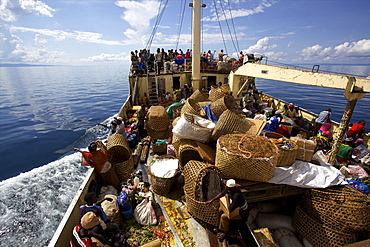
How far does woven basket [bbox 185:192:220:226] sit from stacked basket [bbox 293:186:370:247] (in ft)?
6.27

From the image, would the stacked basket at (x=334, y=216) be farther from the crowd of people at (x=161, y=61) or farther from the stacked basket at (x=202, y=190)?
the crowd of people at (x=161, y=61)

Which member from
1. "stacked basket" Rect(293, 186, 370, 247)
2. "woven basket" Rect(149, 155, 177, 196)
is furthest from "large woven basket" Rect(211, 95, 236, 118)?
"stacked basket" Rect(293, 186, 370, 247)

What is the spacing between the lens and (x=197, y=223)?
393 centimetres

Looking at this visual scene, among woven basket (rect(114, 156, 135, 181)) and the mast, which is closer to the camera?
woven basket (rect(114, 156, 135, 181))

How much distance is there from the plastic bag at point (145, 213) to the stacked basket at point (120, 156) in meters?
1.40

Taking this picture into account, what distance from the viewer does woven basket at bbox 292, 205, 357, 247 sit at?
346 centimetres

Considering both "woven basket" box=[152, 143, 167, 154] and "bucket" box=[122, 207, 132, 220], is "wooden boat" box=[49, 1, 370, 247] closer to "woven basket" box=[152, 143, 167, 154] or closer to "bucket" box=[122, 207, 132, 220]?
"woven basket" box=[152, 143, 167, 154]

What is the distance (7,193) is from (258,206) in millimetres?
8204

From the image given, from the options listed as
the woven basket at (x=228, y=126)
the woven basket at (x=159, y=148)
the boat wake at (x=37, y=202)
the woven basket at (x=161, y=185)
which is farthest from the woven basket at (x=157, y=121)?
the boat wake at (x=37, y=202)

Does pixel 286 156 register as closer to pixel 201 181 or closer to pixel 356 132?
pixel 201 181

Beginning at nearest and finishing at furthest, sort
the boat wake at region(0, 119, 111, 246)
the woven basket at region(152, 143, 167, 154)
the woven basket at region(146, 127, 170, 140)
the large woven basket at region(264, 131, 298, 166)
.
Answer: the large woven basket at region(264, 131, 298, 166)
the boat wake at region(0, 119, 111, 246)
the woven basket at region(152, 143, 167, 154)
the woven basket at region(146, 127, 170, 140)

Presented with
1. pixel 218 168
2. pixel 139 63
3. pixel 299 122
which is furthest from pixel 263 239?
pixel 139 63

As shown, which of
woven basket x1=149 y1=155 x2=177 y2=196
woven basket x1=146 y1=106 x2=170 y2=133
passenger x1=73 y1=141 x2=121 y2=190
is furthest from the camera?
woven basket x1=146 y1=106 x2=170 y2=133

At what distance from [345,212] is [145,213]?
3.97 metres
